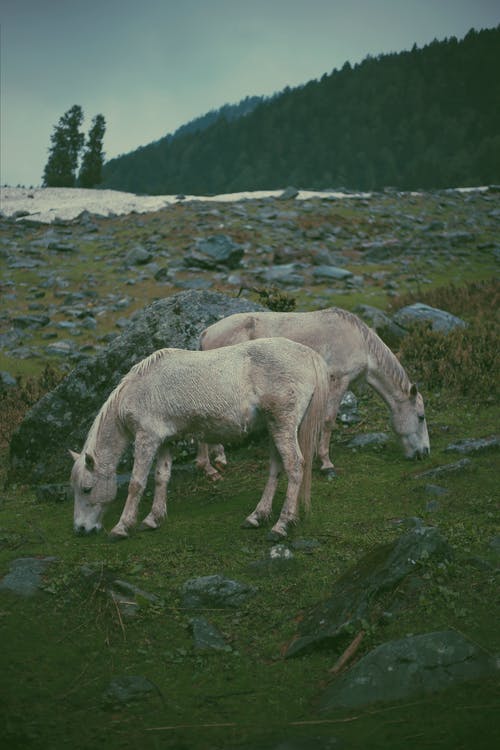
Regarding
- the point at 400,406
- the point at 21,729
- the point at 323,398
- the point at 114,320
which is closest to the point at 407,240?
the point at 114,320

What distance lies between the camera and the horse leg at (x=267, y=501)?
8.25 m

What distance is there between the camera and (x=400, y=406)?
1114cm

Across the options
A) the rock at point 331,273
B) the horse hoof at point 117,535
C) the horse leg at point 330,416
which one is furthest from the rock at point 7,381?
the rock at point 331,273

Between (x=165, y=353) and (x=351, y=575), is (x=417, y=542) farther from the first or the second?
(x=165, y=353)

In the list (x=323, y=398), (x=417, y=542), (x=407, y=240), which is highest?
(x=407, y=240)

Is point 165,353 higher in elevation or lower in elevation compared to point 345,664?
higher

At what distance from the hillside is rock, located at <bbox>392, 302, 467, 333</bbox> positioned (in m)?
42.8

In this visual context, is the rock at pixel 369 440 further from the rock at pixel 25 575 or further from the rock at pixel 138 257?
the rock at pixel 138 257

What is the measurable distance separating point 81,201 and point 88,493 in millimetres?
39871

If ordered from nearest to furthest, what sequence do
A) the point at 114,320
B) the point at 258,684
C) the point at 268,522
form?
1. the point at 258,684
2. the point at 268,522
3. the point at 114,320

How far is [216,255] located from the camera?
86.4 feet

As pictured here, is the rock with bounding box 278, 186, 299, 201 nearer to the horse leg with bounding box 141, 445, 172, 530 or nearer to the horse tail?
the horse tail

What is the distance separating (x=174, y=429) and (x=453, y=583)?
3676 millimetres

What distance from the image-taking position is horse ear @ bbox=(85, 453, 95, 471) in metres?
8.45
